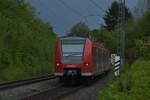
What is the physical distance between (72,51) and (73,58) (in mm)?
464

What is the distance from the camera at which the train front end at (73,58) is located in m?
20.6

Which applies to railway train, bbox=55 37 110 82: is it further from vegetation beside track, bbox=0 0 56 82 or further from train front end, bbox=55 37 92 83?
vegetation beside track, bbox=0 0 56 82

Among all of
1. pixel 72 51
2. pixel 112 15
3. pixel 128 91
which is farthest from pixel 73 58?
pixel 112 15

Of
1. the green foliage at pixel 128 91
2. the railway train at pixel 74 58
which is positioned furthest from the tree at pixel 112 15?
the green foliage at pixel 128 91

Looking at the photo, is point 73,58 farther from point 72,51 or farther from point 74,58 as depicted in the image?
point 72,51

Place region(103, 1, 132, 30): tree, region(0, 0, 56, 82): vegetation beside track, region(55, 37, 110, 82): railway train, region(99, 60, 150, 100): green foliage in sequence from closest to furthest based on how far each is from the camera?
region(99, 60, 150, 100): green foliage, region(55, 37, 110, 82): railway train, region(0, 0, 56, 82): vegetation beside track, region(103, 1, 132, 30): tree

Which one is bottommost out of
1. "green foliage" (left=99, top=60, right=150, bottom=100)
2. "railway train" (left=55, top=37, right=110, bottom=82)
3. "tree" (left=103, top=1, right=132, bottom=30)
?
"green foliage" (left=99, top=60, right=150, bottom=100)

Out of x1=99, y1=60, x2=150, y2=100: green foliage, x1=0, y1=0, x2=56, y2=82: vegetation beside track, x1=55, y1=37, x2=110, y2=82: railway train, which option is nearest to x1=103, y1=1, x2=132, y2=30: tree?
x1=0, y1=0, x2=56, y2=82: vegetation beside track

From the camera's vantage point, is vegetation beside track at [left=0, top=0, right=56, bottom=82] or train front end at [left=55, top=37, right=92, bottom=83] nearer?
train front end at [left=55, top=37, right=92, bottom=83]

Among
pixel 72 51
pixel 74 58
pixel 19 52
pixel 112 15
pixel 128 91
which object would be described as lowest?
pixel 128 91

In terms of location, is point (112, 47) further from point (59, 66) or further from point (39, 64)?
point (59, 66)

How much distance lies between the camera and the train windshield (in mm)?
20734

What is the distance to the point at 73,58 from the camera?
816 inches

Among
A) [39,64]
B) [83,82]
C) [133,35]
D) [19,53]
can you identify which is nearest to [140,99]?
[83,82]
